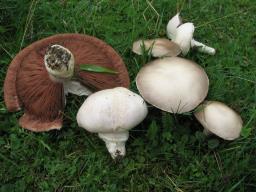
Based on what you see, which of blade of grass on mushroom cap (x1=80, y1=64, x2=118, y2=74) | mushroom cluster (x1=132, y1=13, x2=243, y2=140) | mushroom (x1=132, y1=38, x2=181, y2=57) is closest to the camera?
mushroom cluster (x1=132, y1=13, x2=243, y2=140)

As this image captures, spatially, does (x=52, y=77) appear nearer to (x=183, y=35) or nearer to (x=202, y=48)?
(x=183, y=35)

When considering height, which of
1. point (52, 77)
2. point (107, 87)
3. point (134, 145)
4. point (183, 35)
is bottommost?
point (134, 145)

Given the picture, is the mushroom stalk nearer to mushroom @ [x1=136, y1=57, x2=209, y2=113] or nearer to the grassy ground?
the grassy ground

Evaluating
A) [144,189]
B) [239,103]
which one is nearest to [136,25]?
[239,103]

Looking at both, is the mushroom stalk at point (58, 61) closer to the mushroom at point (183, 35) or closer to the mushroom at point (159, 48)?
the mushroom at point (159, 48)

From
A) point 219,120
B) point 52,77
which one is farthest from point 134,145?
point 52,77

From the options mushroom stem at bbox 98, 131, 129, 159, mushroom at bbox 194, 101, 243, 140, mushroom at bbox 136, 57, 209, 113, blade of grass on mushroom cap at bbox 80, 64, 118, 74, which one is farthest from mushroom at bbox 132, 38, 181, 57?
mushroom stem at bbox 98, 131, 129, 159
